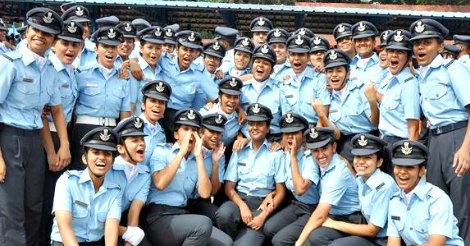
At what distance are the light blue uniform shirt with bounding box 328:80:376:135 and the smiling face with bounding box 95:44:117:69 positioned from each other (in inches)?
90.7

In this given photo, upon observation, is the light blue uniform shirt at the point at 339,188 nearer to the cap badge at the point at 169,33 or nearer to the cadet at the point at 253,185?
the cadet at the point at 253,185

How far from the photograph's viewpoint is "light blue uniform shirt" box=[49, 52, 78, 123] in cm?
523

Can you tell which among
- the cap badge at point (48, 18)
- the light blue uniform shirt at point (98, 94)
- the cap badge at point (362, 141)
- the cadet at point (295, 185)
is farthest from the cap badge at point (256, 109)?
the cap badge at point (48, 18)

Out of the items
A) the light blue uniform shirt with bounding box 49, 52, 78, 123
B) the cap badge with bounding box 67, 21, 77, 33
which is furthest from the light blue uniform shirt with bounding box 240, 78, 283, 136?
the cap badge with bounding box 67, 21, 77, 33

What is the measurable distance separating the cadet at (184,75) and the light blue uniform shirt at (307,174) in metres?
1.40

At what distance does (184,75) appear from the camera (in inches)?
248

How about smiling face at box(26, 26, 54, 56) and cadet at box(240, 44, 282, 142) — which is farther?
cadet at box(240, 44, 282, 142)

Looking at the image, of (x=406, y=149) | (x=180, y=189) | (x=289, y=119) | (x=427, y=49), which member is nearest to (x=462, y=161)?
(x=406, y=149)

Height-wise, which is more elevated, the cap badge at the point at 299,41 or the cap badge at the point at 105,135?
the cap badge at the point at 299,41

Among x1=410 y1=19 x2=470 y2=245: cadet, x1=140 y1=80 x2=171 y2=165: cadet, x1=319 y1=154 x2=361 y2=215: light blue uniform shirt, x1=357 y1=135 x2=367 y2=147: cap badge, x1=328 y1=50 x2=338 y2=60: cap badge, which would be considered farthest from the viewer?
x1=328 y1=50 x2=338 y2=60: cap badge

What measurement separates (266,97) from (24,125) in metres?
2.56

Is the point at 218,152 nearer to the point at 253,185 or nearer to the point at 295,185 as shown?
the point at 253,185

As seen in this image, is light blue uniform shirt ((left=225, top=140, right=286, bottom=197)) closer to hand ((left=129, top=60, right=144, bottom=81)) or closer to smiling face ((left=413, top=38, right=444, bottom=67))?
hand ((left=129, top=60, right=144, bottom=81))

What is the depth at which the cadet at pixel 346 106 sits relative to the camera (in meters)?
5.65
